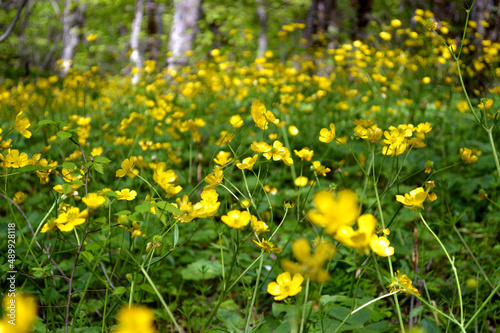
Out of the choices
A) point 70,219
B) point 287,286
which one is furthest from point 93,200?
point 287,286

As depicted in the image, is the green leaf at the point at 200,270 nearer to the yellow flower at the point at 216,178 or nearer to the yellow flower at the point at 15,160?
the yellow flower at the point at 216,178

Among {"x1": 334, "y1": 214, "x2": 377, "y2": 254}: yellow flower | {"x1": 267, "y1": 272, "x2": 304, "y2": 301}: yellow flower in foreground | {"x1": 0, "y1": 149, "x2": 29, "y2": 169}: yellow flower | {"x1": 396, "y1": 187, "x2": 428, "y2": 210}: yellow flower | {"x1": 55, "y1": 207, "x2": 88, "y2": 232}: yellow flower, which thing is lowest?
{"x1": 267, "y1": 272, "x2": 304, "y2": 301}: yellow flower in foreground

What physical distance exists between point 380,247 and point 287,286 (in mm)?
230

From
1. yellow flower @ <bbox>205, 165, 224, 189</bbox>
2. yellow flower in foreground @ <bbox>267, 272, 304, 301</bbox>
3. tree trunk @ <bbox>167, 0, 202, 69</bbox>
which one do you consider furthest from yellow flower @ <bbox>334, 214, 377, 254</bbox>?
tree trunk @ <bbox>167, 0, 202, 69</bbox>

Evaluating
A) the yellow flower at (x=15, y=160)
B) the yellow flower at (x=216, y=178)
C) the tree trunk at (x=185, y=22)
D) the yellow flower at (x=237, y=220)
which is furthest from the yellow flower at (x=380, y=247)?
the tree trunk at (x=185, y=22)

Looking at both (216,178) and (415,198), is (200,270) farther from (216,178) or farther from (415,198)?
(415,198)

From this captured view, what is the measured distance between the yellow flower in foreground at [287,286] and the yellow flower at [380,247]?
6.8 inches

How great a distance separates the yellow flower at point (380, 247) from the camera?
742 mm

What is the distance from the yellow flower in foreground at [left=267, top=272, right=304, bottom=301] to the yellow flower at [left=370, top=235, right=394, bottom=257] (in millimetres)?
173

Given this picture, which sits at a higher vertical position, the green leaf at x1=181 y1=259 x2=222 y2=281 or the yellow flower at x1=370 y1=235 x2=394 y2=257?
the yellow flower at x1=370 y1=235 x2=394 y2=257

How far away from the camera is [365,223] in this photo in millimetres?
478

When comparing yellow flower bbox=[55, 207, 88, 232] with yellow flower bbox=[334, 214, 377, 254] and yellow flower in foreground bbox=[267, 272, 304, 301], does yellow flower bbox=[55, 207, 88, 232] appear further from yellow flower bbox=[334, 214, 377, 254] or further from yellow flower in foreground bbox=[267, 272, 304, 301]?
yellow flower bbox=[334, 214, 377, 254]

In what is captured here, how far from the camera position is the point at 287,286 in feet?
2.41

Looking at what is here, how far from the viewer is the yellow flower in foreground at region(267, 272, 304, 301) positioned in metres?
0.69
